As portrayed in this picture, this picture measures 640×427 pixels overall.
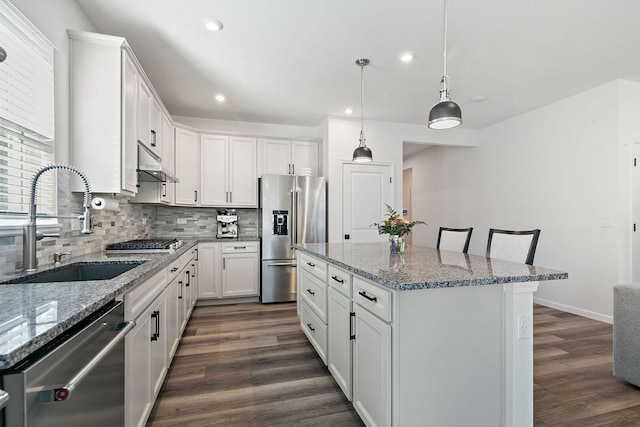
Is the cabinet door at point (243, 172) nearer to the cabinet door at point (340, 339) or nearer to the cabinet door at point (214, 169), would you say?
the cabinet door at point (214, 169)

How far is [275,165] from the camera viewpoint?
4594 millimetres

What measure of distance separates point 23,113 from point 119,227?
1609 mm

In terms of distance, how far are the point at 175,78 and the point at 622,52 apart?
437 cm

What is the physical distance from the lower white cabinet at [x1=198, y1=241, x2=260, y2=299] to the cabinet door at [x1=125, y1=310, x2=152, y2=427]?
7.92ft

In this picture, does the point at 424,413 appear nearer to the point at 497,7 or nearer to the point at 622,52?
the point at 497,7

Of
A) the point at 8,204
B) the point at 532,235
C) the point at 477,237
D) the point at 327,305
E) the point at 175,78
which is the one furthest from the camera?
the point at 477,237

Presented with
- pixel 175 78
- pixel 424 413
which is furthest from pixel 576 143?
pixel 175 78

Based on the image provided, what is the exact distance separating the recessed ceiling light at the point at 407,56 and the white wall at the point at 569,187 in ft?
8.08

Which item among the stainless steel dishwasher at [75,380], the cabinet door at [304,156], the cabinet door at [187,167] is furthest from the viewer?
the cabinet door at [304,156]

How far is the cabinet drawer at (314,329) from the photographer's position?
2308mm

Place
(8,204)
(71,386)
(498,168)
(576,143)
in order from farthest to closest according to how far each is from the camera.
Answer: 1. (498,168)
2. (576,143)
3. (8,204)
4. (71,386)

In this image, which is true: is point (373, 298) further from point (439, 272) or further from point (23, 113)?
point (23, 113)

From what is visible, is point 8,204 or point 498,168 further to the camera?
point 498,168

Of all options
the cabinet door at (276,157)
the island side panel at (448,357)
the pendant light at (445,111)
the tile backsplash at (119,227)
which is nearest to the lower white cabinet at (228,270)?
the tile backsplash at (119,227)
